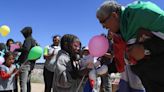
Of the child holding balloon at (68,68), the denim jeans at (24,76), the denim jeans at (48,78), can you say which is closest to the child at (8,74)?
the denim jeans at (24,76)

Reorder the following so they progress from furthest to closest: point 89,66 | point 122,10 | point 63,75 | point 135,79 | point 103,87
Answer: point 103,87
point 63,75
point 89,66
point 135,79
point 122,10

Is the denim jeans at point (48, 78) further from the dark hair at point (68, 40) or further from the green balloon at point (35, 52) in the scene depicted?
the dark hair at point (68, 40)

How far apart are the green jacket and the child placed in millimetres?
4840

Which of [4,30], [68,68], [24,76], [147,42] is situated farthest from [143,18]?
[4,30]

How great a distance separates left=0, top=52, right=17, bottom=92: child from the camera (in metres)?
7.34

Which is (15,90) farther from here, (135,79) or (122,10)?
(122,10)

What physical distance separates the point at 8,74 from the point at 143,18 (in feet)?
16.4

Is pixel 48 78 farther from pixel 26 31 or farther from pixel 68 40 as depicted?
pixel 68 40

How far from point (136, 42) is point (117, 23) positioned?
0.30 meters

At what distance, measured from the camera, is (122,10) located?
3.02 meters

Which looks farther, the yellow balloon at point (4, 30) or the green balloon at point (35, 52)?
the yellow balloon at point (4, 30)

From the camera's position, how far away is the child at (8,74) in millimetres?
7344

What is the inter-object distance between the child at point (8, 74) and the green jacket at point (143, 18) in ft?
15.9

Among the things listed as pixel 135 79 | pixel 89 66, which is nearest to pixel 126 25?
pixel 135 79
